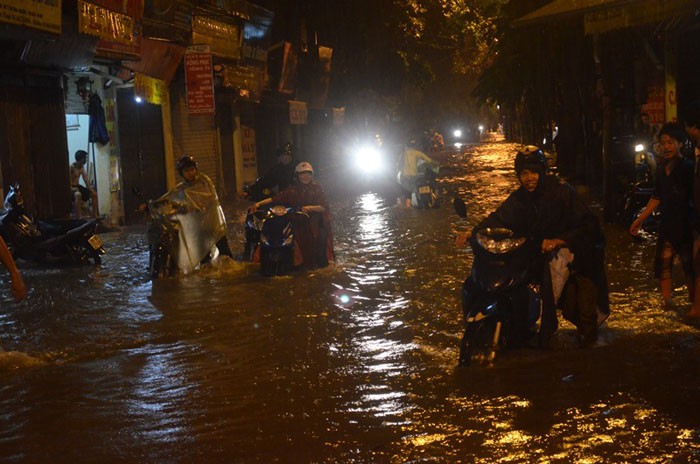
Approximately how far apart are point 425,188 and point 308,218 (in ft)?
27.2

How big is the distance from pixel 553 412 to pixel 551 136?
128 feet

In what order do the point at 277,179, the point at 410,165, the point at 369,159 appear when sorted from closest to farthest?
the point at 277,179 → the point at 410,165 → the point at 369,159

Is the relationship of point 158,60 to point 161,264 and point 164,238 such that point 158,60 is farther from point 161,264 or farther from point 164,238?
point 161,264

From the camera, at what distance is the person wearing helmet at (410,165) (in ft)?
63.8

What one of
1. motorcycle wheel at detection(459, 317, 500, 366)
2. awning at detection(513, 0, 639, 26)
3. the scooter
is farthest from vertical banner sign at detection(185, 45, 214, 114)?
motorcycle wheel at detection(459, 317, 500, 366)

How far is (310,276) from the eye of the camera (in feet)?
35.8

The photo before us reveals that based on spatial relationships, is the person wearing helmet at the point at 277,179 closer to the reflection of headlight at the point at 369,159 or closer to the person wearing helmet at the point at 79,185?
the person wearing helmet at the point at 79,185

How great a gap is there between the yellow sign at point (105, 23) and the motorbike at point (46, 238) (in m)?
3.20

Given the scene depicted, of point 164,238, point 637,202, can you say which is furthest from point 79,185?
point 637,202

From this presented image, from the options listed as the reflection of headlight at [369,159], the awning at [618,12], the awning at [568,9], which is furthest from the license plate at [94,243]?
the reflection of headlight at [369,159]

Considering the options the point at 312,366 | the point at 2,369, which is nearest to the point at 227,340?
the point at 312,366

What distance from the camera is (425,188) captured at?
63.0 ft

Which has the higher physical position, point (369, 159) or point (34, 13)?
point (34, 13)

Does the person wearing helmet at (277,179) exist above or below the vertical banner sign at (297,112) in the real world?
below
